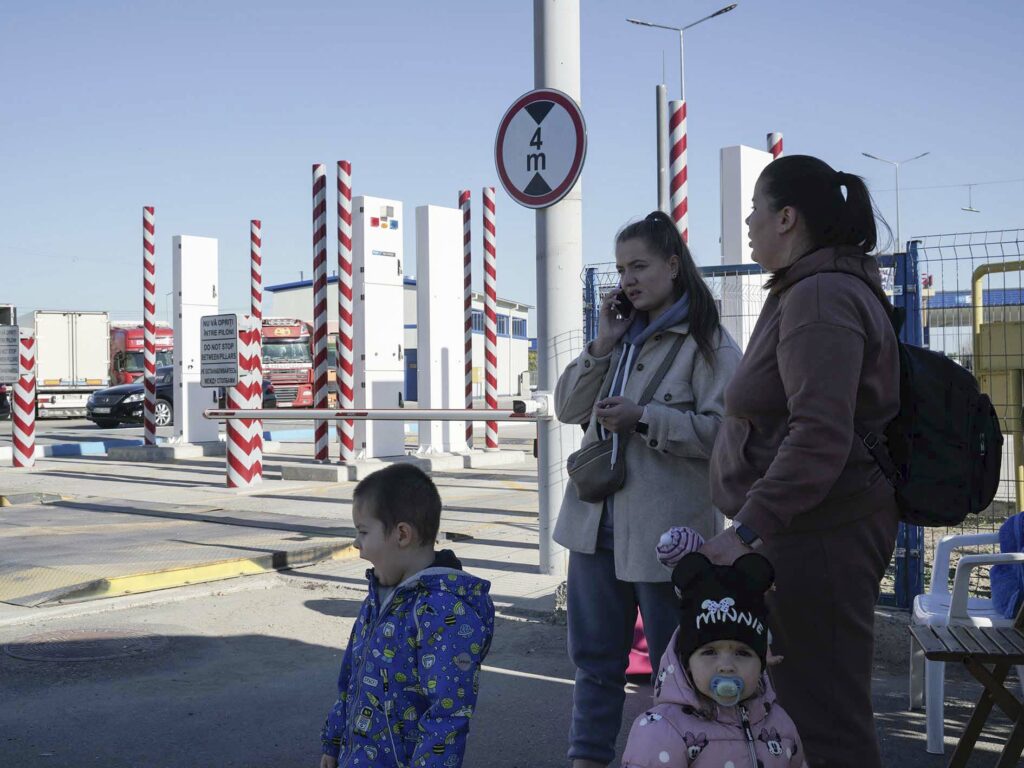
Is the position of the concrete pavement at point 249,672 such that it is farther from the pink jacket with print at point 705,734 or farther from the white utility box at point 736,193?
the white utility box at point 736,193

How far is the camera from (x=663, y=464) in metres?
3.35

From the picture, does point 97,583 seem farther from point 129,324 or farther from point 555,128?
point 129,324

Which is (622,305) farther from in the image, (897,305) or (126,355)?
(126,355)

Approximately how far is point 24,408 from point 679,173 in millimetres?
12152

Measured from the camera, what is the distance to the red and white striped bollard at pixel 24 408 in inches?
652

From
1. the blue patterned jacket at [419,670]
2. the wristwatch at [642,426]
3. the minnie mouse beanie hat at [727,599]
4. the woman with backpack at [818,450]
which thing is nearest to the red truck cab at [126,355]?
the wristwatch at [642,426]

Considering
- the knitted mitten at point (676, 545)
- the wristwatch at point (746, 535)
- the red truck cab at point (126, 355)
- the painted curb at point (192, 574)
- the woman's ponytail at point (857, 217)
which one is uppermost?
the red truck cab at point (126, 355)

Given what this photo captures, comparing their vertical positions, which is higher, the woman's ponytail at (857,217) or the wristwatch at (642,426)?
the woman's ponytail at (857,217)

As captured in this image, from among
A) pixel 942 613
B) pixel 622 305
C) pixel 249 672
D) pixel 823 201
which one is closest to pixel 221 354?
pixel 249 672

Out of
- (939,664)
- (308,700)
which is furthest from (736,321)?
(308,700)

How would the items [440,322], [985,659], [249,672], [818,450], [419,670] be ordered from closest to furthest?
[818,450] → [419,670] → [985,659] → [249,672] → [440,322]

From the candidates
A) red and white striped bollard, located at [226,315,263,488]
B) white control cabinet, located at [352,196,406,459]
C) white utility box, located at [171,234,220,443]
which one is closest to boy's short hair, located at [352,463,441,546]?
red and white striped bollard, located at [226,315,263,488]

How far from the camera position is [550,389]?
7.10m

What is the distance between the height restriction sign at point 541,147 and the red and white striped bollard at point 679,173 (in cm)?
149
